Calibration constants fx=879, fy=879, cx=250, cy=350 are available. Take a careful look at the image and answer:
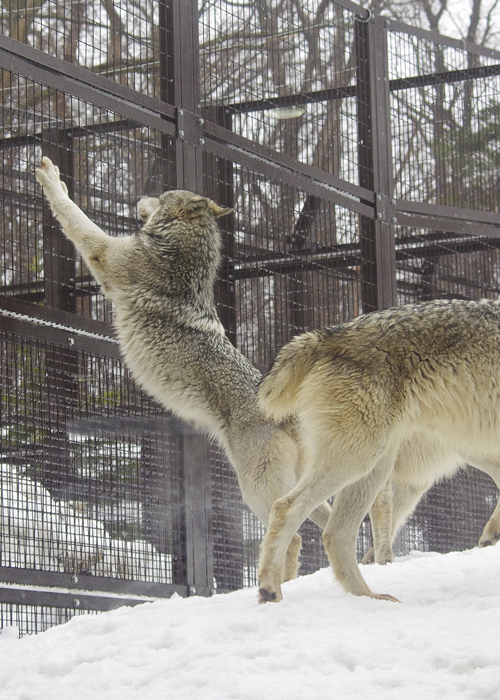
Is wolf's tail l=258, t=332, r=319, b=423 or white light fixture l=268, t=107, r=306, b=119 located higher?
white light fixture l=268, t=107, r=306, b=119

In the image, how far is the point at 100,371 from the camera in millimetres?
6727

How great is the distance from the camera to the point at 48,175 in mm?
6340

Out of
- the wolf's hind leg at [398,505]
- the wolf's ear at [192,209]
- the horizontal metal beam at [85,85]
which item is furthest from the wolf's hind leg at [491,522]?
the horizontal metal beam at [85,85]

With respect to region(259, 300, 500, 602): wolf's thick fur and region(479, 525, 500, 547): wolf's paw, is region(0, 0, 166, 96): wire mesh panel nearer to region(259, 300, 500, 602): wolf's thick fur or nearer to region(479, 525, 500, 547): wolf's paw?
region(259, 300, 500, 602): wolf's thick fur

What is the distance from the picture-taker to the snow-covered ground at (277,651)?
10.7 ft

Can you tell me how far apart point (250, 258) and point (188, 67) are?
67.8 inches

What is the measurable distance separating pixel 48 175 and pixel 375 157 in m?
3.49

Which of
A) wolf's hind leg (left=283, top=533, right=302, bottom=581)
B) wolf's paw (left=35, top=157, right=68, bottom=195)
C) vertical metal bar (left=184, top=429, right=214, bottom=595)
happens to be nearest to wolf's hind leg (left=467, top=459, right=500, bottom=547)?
wolf's hind leg (left=283, top=533, right=302, bottom=581)

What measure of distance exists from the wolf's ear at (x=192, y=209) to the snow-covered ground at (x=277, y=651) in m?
3.33

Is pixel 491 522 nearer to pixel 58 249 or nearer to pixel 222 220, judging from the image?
pixel 222 220

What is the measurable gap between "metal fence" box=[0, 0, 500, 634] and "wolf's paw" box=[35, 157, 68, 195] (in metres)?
0.28

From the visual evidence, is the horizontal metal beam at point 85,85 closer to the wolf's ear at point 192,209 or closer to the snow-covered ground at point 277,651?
the wolf's ear at point 192,209

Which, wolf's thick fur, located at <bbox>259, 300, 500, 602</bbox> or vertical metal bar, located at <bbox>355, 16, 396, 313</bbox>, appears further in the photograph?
vertical metal bar, located at <bbox>355, 16, 396, 313</bbox>

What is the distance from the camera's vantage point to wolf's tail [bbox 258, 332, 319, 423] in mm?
4938
